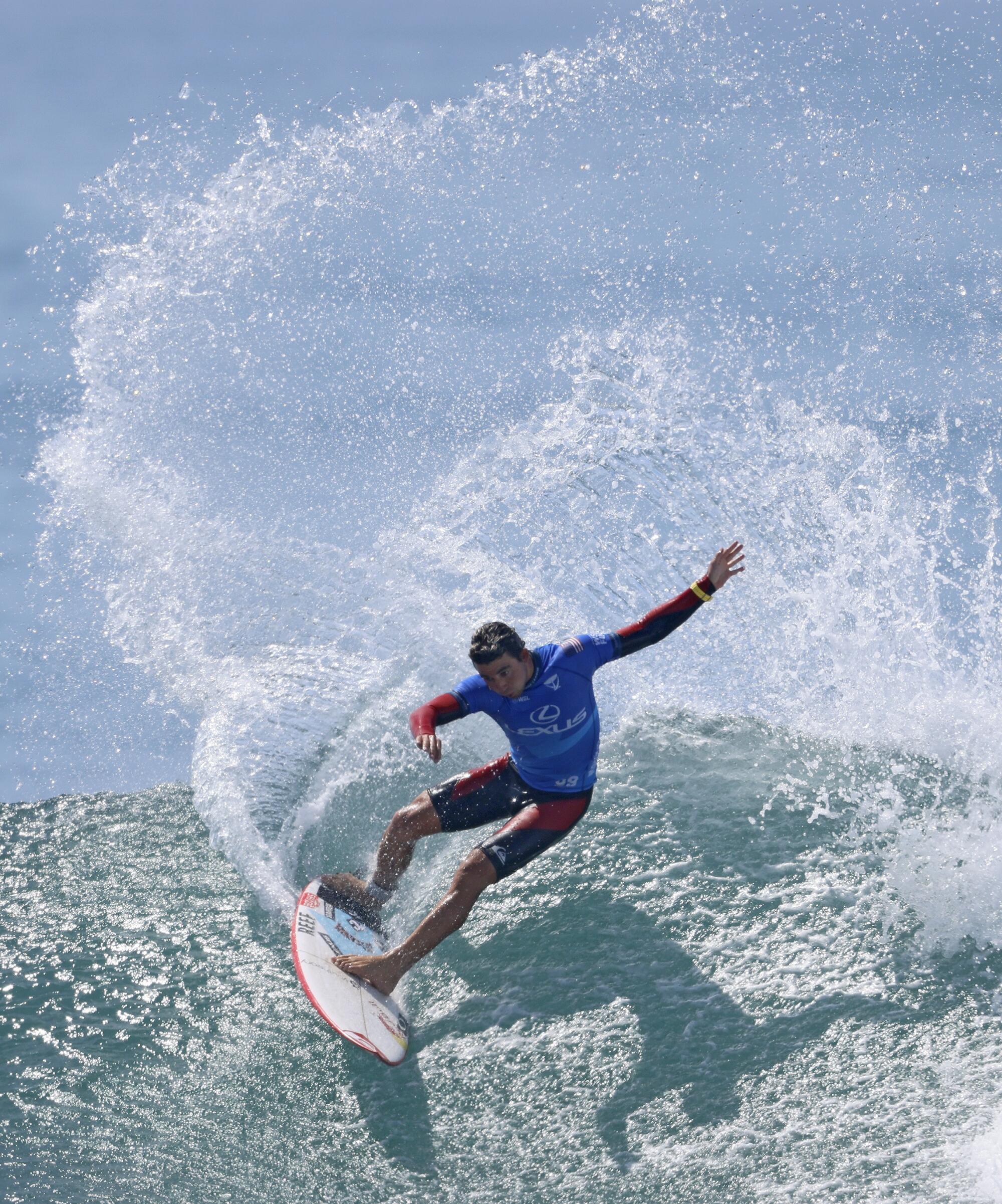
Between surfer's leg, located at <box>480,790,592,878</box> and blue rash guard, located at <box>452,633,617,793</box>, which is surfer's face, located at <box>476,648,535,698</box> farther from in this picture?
surfer's leg, located at <box>480,790,592,878</box>

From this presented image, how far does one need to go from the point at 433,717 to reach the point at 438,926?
1.04 meters

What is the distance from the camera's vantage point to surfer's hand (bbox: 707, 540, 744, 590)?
6.10 metres

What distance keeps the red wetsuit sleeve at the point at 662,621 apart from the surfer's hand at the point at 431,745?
4.04ft

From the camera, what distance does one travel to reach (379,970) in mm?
5844

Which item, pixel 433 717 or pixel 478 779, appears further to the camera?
pixel 478 779

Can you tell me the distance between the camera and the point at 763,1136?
4.98 metres

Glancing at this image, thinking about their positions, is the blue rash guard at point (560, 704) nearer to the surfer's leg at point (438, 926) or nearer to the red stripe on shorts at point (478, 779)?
the red stripe on shorts at point (478, 779)

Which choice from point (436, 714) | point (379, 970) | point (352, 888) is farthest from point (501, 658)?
point (352, 888)

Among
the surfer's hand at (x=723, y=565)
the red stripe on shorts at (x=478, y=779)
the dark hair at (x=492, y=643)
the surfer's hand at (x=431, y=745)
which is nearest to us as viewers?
the surfer's hand at (x=431, y=745)

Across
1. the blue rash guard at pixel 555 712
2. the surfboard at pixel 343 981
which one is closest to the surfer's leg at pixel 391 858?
the surfboard at pixel 343 981

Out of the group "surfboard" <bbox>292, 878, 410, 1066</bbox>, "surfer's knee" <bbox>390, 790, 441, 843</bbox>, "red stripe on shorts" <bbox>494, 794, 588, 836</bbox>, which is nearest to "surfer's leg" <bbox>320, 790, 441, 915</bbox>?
"surfer's knee" <bbox>390, 790, 441, 843</bbox>

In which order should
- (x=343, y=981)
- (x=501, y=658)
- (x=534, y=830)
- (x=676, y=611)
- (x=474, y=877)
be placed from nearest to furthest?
(x=501, y=658) → (x=474, y=877) → (x=343, y=981) → (x=534, y=830) → (x=676, y=611)

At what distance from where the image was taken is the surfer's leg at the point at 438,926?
18.7 feet

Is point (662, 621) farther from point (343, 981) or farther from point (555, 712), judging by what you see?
point (343, 981)
